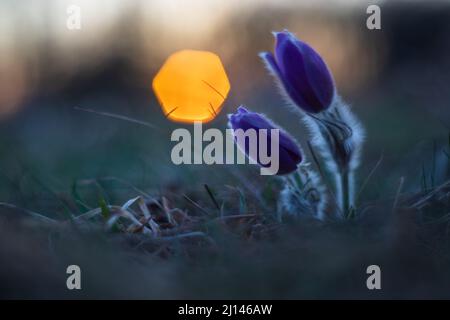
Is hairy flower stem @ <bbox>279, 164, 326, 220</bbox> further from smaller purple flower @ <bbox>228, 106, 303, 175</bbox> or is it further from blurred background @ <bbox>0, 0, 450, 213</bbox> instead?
blurred background @ <bbox>0, 0, 450, 213</bbox>

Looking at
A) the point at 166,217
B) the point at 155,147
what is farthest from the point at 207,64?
the point at 166,217

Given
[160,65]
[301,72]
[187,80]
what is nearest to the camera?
[301,72]

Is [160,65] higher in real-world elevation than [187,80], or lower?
higher

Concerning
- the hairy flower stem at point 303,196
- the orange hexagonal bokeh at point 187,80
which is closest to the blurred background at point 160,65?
the orange hexagonal bokeh at point 187,80

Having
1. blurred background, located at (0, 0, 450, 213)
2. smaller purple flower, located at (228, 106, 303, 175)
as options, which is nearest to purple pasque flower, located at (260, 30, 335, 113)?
smaller purple flower, located at (228, 106, 303, 175)

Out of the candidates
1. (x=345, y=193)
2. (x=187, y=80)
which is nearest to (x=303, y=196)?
(x=345, y=193)

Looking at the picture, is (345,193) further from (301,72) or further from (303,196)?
(301,72)

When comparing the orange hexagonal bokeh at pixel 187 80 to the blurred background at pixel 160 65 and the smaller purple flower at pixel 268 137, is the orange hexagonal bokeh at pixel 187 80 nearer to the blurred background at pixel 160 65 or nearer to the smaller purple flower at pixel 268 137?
the blurred background at pixel 160 65
